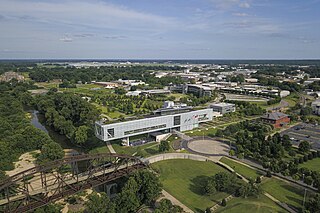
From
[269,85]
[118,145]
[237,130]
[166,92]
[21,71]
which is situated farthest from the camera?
[21,71]

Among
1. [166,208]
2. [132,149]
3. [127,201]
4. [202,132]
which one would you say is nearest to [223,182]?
[166,208]

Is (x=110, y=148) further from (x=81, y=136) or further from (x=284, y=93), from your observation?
(x=284, y=93)

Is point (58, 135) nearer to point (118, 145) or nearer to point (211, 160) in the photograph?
point (118, 145)

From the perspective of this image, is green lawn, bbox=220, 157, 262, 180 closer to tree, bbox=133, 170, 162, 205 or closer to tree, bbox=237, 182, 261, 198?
tree, bbox=237, 182, 261, 198

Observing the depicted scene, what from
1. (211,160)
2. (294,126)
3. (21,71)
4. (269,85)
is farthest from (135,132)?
(21,71)

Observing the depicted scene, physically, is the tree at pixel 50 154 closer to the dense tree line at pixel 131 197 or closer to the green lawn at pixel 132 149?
the green lawn at pixel 132 149
